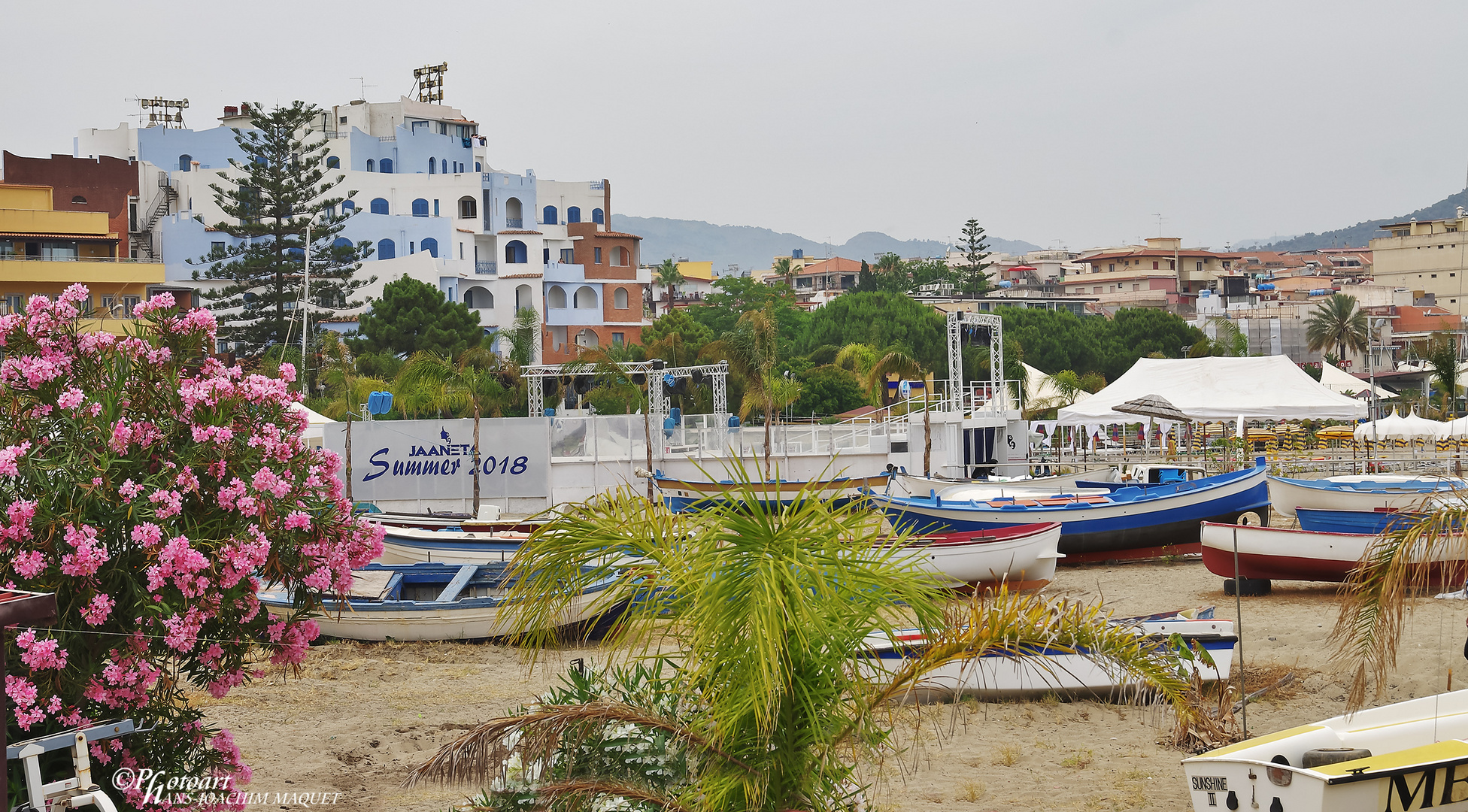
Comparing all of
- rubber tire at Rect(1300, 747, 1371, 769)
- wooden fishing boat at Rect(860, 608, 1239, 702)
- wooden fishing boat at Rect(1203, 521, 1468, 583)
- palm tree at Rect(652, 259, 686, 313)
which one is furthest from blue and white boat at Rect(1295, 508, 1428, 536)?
palm tree at Rect(652, 259, 686, 313)

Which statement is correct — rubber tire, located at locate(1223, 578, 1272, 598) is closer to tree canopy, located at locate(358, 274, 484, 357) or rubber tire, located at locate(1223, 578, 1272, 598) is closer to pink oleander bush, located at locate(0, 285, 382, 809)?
pink oleander bush, located at locate(0, 285, 382, 809)

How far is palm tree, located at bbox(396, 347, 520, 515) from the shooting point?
88.6 feet

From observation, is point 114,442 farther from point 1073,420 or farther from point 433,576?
point 1073,420

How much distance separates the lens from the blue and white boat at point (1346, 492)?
20.3 meters

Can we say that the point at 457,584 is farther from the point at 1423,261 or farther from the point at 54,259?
the point at 1423,261

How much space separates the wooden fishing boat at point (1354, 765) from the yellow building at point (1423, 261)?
102654 millimetres

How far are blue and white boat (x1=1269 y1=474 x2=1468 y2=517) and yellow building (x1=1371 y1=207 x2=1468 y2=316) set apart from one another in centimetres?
8573

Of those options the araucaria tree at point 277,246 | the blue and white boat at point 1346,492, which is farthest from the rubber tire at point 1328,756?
the araucaria tree at point 277,246

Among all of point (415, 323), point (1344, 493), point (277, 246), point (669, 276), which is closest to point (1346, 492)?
point (1344, 493)

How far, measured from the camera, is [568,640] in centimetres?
1316

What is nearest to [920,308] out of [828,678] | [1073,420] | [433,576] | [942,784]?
[1073,420]

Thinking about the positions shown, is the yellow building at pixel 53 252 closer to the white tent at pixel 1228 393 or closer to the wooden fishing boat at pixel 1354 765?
the white tent at pixel 1228 393

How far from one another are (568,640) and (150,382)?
7836 millimetres

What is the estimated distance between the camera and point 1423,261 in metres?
101
